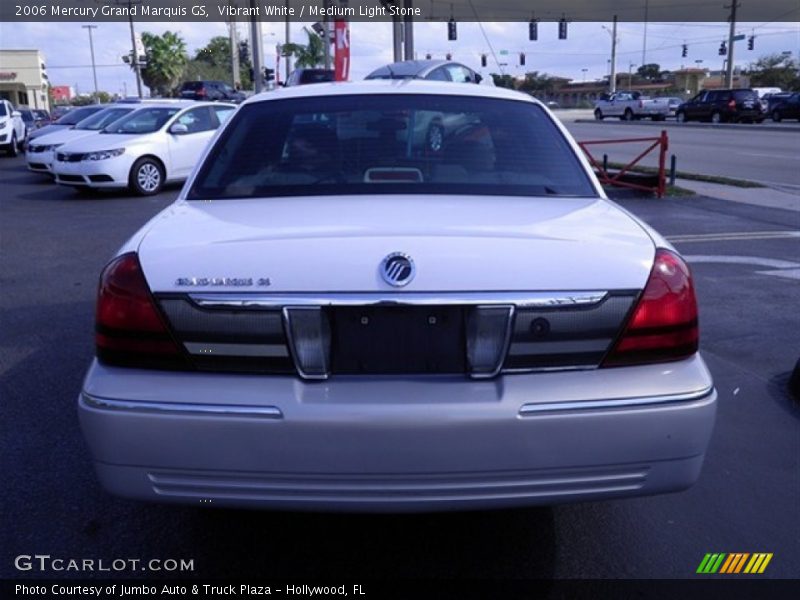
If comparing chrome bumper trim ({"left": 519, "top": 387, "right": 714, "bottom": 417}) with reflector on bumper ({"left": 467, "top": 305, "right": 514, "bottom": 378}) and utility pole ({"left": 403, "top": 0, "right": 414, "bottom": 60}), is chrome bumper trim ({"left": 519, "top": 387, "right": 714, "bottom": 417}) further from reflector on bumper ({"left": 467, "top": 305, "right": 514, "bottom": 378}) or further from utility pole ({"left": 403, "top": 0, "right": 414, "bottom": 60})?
utility pole ({"left": 403, "top": 0, "right": 414, "bottom": 60})

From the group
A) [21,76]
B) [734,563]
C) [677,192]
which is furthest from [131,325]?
[21,76]

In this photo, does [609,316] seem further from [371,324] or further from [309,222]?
[309,222]

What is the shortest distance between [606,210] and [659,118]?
52654mm

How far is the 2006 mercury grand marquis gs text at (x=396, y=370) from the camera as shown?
2.50 m

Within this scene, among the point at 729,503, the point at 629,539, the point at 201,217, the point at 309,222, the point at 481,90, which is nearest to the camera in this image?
the point at 309,222

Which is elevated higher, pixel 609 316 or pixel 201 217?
pixel 201 217

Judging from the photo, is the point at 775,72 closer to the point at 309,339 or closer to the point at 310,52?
the point at 310,52

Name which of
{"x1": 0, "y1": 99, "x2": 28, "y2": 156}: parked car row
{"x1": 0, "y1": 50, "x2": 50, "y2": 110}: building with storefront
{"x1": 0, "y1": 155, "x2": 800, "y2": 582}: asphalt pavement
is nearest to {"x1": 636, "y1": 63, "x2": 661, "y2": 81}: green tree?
{"x1": 0, "y1": 50, "x2": 50, "y2": 110}: building with storefront

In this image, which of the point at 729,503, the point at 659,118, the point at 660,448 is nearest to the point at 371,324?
the point at 660,448

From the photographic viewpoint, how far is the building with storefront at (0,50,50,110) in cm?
7219

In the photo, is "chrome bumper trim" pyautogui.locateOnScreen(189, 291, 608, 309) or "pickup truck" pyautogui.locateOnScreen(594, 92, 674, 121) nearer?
"chrome bumper trim" pyautogui.locateOnScreen(189, 291, 608, 309)

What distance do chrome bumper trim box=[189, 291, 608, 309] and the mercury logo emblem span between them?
1.5 inches

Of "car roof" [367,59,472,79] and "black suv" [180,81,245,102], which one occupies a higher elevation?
"car roof" [367,59,472,79]

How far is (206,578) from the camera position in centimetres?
303
